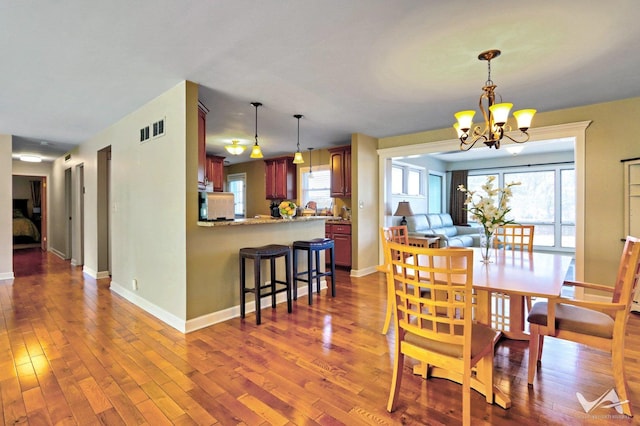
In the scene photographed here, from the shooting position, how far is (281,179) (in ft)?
24.0

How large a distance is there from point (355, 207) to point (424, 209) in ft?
11.4

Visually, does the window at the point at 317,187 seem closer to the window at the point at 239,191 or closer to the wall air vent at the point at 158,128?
the window at the point at 239,191

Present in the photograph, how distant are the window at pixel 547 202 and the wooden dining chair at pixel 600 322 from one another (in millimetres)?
6105

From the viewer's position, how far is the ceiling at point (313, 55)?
6.43ft

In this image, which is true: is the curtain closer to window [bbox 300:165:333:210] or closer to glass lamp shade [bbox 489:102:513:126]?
window [bbox 300:165:333:210]

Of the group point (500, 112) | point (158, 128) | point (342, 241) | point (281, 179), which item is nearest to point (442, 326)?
point (500, 112)

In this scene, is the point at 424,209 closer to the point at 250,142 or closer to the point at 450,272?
the point at 250,142

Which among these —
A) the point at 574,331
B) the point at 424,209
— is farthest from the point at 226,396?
the point at 424,209

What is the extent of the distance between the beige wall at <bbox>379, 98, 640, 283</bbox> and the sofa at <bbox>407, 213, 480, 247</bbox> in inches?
71.7

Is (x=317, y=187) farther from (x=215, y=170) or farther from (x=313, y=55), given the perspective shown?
(x=313, y=55)

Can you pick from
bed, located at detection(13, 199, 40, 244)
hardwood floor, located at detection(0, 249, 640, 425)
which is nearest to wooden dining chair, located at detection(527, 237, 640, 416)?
hardwood floor, located at detection(0, 249, 640, 425)

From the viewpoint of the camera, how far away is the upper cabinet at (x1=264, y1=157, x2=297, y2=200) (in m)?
7.25

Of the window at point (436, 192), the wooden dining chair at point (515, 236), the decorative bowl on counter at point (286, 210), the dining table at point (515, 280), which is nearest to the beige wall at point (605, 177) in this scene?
the wooden dining chair at point (515, 236)

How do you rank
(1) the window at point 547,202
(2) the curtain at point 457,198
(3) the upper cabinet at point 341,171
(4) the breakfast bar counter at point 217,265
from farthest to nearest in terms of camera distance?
(2) the curtain at point 457,198 < (1) the window at point 547,202 < (3) the upper cabinet at point 341,171 < (4) the breakfast bar counter at point 217,265
